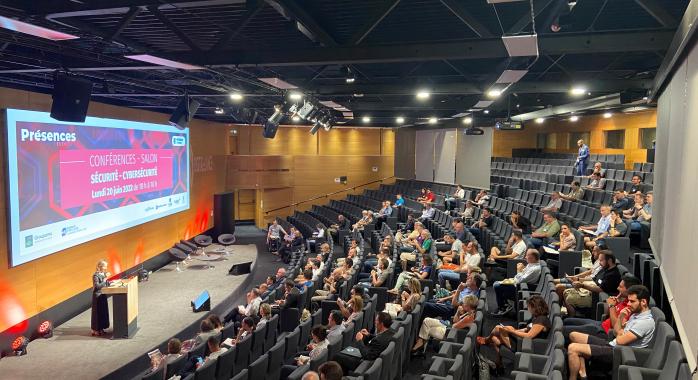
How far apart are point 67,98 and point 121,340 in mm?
3609

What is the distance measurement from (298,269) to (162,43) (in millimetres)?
4882

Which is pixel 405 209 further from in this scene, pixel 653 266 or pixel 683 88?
pixel 683 88

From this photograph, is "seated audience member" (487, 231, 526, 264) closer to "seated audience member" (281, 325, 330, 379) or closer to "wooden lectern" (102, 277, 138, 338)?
"seated audience member" (281, 325, 330, 379)

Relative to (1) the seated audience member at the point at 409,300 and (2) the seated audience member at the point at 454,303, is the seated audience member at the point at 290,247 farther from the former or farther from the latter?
(2) the seated audience member at the point at 454,303

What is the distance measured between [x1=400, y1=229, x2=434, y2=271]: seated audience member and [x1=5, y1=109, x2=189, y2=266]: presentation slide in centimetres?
535

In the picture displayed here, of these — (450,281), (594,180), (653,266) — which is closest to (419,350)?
(450,281)

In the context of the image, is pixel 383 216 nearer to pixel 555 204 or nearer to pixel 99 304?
pixel 555 204

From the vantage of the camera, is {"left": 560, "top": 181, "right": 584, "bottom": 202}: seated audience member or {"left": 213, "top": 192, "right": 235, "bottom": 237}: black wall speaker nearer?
{"left": 560, "top": 181, "right": 584, "bottom": 202}: seated audience member

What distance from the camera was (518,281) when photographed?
20.5ft

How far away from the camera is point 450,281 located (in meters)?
7.19

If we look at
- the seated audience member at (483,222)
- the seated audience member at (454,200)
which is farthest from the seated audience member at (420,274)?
the seated audience member at (454,200)

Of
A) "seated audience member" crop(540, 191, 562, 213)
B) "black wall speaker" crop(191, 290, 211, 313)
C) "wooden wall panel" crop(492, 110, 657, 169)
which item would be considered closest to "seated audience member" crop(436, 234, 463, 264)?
"seated audience member" crop(540, 191, 562, 213)

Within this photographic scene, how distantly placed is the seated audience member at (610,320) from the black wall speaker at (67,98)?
5550 mm

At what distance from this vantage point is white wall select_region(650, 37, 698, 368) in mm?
3329
